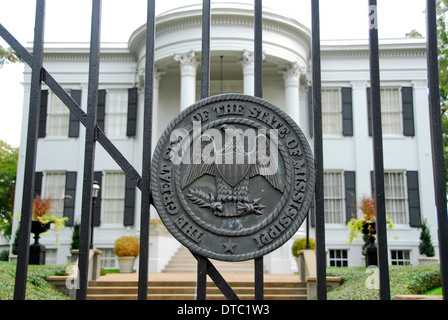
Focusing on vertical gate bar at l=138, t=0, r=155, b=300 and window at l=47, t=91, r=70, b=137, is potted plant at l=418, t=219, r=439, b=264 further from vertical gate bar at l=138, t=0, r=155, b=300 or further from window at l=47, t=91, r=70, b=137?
vertical gate bar at l=138, t=0, r=155, b=300

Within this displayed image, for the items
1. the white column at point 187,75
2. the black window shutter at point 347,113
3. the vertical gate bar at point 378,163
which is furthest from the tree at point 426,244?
the vertical gate bar at point 378,163

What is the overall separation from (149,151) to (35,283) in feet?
28.9

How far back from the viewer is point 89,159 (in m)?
2.91

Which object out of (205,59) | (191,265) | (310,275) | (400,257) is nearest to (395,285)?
(310,275)

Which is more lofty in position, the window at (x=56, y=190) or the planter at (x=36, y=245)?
the window at (x=56, y=190)

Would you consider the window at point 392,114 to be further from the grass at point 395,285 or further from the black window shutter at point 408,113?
the grass at point 395,285

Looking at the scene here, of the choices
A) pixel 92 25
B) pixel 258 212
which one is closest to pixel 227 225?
pixel 258 212

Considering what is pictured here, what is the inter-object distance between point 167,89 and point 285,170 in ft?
59.5

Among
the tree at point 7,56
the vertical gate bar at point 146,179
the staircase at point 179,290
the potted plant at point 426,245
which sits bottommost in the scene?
the staircase at point 179,290

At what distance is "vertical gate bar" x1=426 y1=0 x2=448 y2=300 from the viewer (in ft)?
9.12

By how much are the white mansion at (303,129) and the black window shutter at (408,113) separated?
39mm

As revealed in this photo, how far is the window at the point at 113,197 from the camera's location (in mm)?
20078

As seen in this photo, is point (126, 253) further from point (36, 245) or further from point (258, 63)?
point (258, 63)
